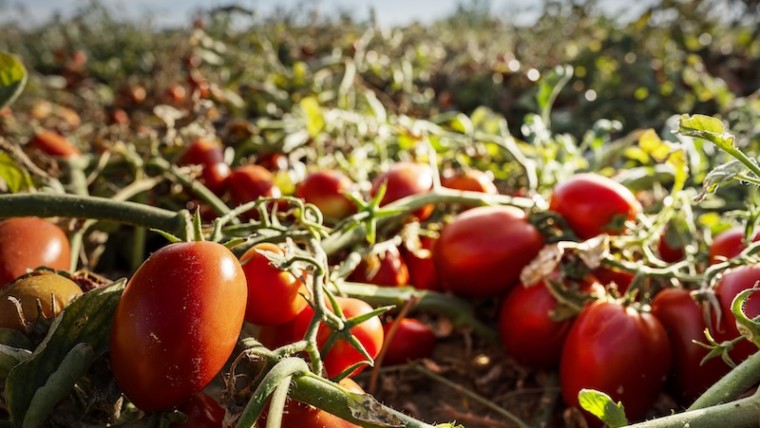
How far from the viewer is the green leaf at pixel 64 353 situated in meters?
0.63

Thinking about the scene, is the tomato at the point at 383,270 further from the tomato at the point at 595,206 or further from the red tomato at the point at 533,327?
the tomato at the point at 595,206

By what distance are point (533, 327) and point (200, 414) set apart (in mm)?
557

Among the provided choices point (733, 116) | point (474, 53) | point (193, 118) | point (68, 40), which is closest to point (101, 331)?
point (193, 118)

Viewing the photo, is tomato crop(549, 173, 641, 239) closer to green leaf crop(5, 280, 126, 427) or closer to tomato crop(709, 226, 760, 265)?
tomato crop(709, 226, 760, 265)

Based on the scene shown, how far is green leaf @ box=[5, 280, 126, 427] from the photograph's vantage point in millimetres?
630

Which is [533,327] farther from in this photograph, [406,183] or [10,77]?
[10,77]

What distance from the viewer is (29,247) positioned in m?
0.93

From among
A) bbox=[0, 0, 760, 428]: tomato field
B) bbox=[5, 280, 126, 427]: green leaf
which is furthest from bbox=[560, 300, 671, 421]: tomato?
bbox=[5, 280, 126, 427]: green leaf

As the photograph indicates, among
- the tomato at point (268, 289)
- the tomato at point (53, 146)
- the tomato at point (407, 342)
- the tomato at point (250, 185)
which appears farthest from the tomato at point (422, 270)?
the tomato at point (53, 146)

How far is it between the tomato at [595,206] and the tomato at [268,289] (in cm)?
52

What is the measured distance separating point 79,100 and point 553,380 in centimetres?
289

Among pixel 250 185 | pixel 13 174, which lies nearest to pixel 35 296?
pixel 13 174

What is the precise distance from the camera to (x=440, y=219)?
1343mm

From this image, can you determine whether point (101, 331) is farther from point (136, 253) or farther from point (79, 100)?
point (79, 100)
